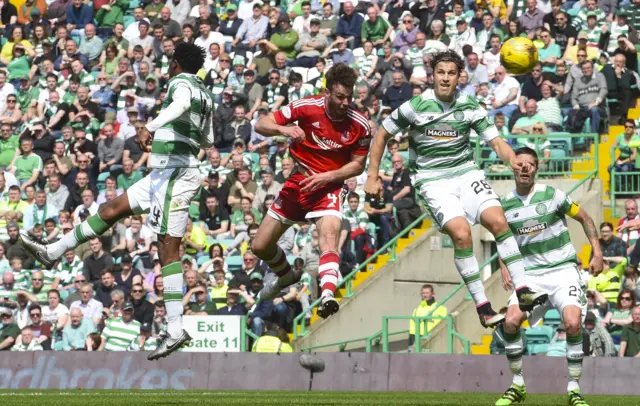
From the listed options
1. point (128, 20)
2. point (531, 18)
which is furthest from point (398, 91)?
point (128, 20)

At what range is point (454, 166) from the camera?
13469 mm

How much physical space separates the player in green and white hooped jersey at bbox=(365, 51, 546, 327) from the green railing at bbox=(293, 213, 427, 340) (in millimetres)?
8412

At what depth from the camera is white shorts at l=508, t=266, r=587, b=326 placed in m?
14.2

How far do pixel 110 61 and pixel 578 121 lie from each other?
10.8 m

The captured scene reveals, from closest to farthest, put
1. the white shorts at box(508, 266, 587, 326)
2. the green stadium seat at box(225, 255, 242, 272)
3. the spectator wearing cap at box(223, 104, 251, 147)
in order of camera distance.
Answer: the white shorts at box(508, 266, 587, 326) < the green stadium seat at box(225, 255, 242, 272) < the spectator wearing cap at box(223, 104, 251, 147)

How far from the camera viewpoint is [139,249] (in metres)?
23.8

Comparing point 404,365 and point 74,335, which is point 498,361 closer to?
point 404,365

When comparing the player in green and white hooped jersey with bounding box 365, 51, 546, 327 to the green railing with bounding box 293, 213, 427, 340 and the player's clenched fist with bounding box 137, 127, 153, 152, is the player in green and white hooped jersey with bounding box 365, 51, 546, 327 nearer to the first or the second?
the player's clenched fist with bounding box 137, 127, 153, 152

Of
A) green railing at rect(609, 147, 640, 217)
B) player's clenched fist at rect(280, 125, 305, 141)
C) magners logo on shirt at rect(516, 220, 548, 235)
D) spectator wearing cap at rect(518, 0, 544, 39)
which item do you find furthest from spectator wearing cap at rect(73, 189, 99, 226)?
player's clenched fist at rect(280, 125, 305, 141)

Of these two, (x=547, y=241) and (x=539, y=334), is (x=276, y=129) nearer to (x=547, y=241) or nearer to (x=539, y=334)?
(x=547, y=241)

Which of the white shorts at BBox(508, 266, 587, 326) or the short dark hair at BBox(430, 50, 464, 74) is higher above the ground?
the short dark hair at BBox(430, 50, 464, 74)

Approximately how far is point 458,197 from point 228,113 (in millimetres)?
13147

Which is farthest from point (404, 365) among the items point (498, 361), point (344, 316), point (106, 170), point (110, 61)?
point (110, 61)

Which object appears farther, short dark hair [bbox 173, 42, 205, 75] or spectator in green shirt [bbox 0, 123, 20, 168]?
spectator in green shirt [bbox 0, 123, 20, 168]
